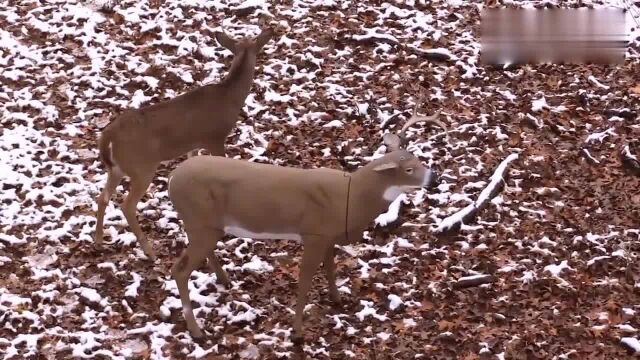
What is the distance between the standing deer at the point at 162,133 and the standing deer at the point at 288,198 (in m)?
0.76

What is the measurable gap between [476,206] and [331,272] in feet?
5.68

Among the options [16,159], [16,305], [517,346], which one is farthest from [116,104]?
[517,346]

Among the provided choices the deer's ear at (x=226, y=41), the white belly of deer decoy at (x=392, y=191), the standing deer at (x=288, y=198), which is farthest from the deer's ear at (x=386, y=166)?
A: the deer's ear at (x=226, y=41)

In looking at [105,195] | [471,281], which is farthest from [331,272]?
[105,195]

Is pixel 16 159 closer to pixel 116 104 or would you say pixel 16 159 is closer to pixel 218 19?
pixel 116 104

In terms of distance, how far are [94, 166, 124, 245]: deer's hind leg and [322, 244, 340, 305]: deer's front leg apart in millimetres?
1737

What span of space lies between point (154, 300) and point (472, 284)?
2.47 m

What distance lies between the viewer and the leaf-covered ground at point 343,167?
19.2ft

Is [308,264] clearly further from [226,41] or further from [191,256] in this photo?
[226,41]

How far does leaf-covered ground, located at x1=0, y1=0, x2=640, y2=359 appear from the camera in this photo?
584 centimetres

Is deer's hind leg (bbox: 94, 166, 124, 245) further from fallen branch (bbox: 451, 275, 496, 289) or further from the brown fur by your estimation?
fallen branch (bbox: 451, 275, 496, 289)

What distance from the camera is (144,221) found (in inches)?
267

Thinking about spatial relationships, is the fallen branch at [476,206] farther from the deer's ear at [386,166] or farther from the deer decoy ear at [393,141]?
the deer's ear at [386,166]

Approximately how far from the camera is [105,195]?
6273 mm
